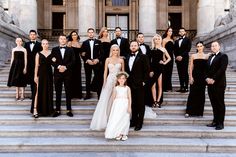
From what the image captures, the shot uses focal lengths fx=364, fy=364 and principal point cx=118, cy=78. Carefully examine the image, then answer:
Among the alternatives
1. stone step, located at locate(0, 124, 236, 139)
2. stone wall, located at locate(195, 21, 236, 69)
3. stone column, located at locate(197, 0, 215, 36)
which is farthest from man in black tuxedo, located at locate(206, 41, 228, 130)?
stone column, located at locate(197, 0, 215, 36)

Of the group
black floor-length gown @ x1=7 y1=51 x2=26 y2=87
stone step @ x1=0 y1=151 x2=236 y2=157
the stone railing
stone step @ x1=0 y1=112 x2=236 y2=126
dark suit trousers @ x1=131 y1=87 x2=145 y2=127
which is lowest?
stone step @ x1=0 y1=151 x2=236 y2=157

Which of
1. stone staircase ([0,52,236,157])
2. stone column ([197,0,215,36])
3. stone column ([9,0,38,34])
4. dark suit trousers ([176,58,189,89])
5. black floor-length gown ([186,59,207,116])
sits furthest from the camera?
stone column ([197,0,215,36])

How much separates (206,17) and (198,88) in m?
14.5

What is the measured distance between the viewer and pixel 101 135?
831cm

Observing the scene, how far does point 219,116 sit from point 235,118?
916mm

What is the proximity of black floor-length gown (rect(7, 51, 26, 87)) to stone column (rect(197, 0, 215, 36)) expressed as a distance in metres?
14.8

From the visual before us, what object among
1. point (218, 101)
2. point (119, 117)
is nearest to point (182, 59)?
point (218, 101)

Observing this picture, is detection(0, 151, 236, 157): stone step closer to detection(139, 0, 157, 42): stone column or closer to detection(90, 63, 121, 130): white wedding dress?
detection(90, 63, 121, 130): white wedding dress

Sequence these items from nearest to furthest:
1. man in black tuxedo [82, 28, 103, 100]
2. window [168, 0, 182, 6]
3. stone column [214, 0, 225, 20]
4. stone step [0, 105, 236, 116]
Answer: stone step [0, 105, 236, 116], man in black tuxedo [82, 28, 103, 100], stone column [214, 0, 225, 20], window [168, 0, 182, 6]

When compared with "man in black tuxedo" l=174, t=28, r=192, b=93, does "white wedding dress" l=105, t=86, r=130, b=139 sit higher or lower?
lower

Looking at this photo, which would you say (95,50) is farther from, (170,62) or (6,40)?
(6,40)

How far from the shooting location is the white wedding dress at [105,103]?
827cm

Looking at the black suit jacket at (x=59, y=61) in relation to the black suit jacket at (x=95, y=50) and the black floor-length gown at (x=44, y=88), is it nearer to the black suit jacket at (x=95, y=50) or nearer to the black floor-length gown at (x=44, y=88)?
the black floor-length gown at (x=44, y=88)

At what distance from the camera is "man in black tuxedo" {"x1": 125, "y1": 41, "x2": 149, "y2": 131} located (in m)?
8.27
